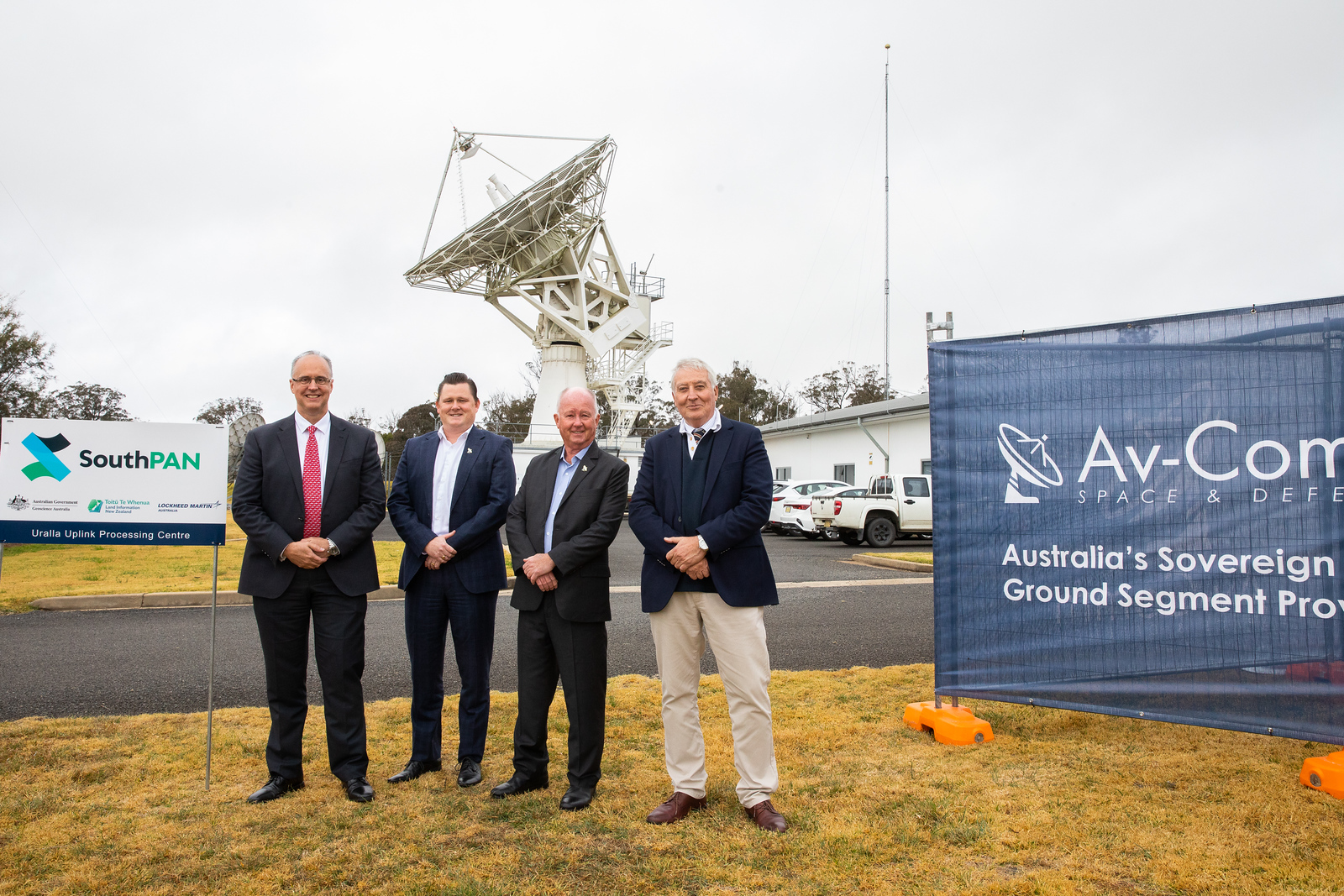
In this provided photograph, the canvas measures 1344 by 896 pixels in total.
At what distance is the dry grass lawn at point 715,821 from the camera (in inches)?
114

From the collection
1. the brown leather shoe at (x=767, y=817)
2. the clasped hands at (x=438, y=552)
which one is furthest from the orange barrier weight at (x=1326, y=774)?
the clasped hands at (x=438, y=552)

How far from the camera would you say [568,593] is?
3.76m

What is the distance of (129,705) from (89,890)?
2810 millimetres

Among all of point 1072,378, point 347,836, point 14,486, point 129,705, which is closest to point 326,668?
point 347,836

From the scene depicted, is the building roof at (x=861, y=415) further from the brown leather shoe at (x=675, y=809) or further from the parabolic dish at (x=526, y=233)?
the brown leather shoe at (x=675, y=809)

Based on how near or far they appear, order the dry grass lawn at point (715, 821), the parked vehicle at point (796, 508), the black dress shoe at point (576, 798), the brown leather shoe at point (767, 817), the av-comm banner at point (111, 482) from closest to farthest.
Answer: the dry grass lawn at point (715, 821), the brown leather shoe at point (767, 817), the black dress shoe at point (576, 798), the av-comm banner at point (111, 482), the parked vehicle at point (796, 508)

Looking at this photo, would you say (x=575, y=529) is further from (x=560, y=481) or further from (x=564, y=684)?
(x=564, y=684)

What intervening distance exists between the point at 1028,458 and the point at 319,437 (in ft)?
11.8

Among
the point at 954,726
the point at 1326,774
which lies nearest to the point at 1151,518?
the point at 1326,774

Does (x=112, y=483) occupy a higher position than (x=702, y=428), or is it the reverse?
(x=702, y=428)

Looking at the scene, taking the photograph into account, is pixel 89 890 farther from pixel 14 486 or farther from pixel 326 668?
pixel 14 486

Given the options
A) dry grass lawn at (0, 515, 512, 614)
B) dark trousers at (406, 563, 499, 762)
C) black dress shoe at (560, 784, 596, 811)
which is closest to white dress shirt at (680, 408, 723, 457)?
dark trousers at (406, 563, 499, 762)

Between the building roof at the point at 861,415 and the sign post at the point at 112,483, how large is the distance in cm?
2030

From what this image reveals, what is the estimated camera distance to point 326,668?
13.0 feet
